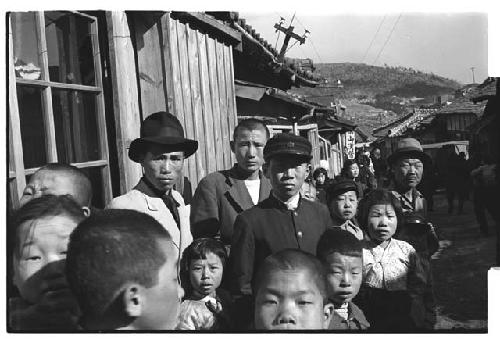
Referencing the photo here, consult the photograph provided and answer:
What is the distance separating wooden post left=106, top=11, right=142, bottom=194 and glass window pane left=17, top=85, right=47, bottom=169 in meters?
0.53

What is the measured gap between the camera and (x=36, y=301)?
2201 mm

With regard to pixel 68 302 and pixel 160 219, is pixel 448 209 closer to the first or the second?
pixel 160 219

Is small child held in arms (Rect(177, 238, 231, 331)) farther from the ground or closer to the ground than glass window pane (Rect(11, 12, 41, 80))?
closer to the ground

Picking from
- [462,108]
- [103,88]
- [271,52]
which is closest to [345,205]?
[462,108]

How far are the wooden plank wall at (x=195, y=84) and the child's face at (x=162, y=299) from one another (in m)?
1.62

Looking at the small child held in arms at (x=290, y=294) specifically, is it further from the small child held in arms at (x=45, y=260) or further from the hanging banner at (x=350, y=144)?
the hanging banner at (x=350, y=144)

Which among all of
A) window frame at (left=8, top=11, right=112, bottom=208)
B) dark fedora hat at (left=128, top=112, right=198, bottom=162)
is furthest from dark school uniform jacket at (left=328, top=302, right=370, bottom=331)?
window frame at (left=8, top=11, right=112, bottom=208)

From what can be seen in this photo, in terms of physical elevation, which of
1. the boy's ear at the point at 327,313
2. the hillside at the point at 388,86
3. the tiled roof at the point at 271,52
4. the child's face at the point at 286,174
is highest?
the tiled roof at the point at 271,52

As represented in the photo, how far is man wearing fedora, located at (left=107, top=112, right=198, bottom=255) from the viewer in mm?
2676

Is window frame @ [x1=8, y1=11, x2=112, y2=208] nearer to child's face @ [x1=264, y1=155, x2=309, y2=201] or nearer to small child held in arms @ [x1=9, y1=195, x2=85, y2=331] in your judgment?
small child held in arms @ [x1=9, y1=195, x2=85, y2=331]

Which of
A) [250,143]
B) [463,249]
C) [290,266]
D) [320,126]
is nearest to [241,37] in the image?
[250,143]

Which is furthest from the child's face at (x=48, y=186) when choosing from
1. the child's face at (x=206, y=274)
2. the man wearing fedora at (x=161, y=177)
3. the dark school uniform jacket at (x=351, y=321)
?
the dark school uniform jacket at (x=351, y=321)

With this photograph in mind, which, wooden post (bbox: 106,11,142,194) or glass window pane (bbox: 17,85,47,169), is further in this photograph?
wooden post (bbox: 106,11,142,194)

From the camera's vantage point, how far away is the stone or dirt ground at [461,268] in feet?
9.50
